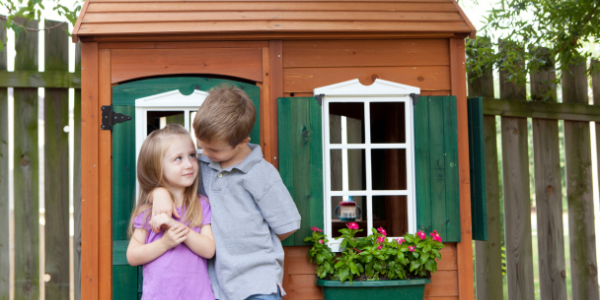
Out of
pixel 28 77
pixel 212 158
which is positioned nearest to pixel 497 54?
pixel 212 158

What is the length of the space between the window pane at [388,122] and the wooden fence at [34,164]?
2.38 m

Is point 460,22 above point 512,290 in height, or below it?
above

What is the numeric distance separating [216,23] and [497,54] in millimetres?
2114

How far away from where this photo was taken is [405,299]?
2506 mm

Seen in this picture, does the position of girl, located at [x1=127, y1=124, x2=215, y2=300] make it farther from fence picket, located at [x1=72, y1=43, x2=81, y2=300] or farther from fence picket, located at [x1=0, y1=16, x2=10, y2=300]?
fence picket, located at [x1=0, y1=16, x2=10, y2=300]

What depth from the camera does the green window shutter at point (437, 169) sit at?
106 inches

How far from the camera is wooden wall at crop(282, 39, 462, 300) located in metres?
2.73

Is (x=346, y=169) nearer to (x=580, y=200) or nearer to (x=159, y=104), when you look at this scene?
(x=580, y=200)

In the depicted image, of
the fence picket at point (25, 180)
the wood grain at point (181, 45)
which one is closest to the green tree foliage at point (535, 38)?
the wood grain at point (181, 45)

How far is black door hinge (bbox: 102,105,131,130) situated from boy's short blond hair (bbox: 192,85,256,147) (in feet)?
2.28

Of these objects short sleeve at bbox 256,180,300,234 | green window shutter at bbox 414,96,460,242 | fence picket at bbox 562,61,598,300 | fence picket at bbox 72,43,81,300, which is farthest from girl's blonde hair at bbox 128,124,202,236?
fence picket at bbox 562,61,598,300

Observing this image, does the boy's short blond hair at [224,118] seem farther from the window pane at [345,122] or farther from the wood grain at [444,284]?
the window pane at [345,122]

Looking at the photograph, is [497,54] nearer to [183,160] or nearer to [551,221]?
[551,221]

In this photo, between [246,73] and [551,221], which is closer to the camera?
[246,73]
